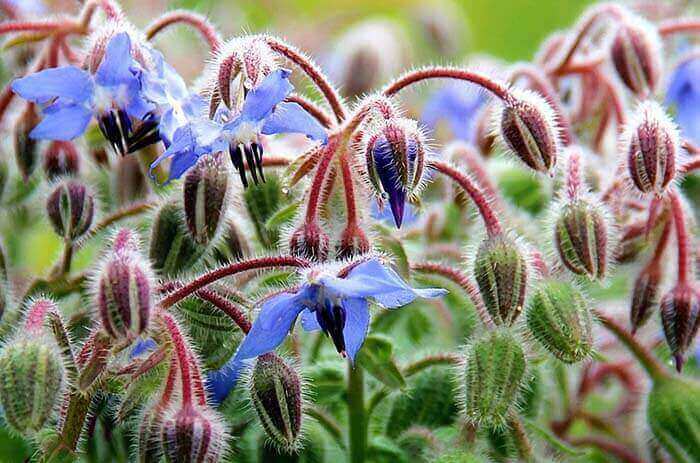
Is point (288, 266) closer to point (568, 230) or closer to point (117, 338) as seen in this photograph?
point (117, 338)

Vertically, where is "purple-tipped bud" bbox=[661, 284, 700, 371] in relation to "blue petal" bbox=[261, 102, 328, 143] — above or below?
below

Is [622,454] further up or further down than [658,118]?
further down

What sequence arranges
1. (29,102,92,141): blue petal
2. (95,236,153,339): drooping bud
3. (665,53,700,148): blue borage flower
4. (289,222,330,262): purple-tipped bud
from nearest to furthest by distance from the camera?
1. (95,236,153,339): drooping bud
2. (289,222,330,262): purple-tipped bud
3. (29,102,92,141): blue petal
4. (665,53,700,148): blue borage flower

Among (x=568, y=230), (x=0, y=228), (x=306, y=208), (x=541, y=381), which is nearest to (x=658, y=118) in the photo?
(x=568, y=230)

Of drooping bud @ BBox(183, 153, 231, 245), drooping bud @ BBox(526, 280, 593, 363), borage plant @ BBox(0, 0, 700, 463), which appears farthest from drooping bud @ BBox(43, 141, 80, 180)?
drooping bud @ BBox(526, 280, 593, 363)

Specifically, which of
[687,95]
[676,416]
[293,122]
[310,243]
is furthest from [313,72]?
[687,95]

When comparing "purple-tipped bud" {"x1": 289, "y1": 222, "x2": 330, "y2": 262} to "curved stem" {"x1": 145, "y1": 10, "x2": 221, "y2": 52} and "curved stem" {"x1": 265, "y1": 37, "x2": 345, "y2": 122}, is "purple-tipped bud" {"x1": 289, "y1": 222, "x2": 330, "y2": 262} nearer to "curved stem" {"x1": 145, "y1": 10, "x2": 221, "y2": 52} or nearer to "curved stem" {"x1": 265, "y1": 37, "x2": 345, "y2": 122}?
"curved stem" {"x1": 265, "y1": 37, "x2": 345, "y2": 122}

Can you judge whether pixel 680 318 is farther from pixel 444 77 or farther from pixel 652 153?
pixel 444 77
